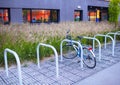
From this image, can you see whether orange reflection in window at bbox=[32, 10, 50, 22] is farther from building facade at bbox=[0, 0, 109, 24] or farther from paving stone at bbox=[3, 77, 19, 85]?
paving stone at bbox=[3, 77, 19, 85]

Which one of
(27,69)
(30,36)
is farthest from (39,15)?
(27,69)

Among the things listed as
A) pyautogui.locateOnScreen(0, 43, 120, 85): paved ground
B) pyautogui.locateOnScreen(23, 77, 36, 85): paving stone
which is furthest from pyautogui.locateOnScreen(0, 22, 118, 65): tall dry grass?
pyautogui.locateOnScreen(23, 77, 36, 85): paving stone

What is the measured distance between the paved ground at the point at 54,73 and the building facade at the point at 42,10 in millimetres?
8232

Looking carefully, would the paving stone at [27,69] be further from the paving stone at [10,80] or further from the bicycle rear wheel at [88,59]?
the bicycle rear wheel at [88,59]

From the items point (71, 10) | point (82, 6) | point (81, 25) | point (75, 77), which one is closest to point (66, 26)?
point (81, 25)

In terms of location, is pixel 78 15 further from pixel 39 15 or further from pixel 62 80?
pixel 62 80

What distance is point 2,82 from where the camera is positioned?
16.6ft

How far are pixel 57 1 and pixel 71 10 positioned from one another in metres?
2.53

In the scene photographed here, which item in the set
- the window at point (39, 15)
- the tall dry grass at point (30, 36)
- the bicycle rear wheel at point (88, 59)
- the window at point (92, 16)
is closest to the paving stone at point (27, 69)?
the tall dry grass at point (30, 36)

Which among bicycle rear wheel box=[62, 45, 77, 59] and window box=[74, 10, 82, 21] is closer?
bicycle rear wheel box=[62, 45, 77, 59]

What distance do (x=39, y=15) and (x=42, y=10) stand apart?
24.0 inches

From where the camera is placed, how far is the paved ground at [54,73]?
16.6 feet

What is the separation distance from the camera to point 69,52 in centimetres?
792

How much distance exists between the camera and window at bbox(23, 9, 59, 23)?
17.4 m
